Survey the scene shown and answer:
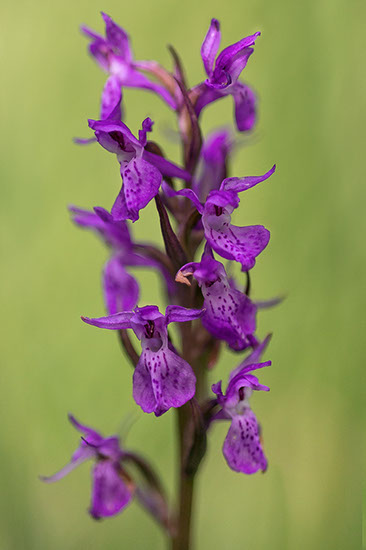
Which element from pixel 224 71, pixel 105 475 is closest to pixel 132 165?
pixel 224 71

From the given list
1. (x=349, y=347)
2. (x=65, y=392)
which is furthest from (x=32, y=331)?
(x=349, y=347)

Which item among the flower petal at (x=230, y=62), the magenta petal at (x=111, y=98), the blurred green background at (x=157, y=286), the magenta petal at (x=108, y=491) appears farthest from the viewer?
the blurred green background at (x=157, y=286)

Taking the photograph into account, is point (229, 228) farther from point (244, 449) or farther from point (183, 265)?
point (244, 449)

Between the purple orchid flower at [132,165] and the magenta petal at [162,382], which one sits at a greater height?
the purple orchid flower at [132,165]

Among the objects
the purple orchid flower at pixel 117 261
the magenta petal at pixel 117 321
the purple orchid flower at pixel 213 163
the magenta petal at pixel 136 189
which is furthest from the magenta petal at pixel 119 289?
the magenta petal at pixel 136 189

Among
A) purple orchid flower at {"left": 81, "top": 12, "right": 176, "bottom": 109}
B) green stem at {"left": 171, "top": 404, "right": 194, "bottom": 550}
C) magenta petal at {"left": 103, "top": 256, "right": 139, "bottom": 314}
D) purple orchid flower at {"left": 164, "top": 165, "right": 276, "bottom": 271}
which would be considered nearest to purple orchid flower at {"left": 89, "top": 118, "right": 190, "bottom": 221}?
purple orchid flower at {"left": 164, "top": 165, "right": 276, "bottom": 271}

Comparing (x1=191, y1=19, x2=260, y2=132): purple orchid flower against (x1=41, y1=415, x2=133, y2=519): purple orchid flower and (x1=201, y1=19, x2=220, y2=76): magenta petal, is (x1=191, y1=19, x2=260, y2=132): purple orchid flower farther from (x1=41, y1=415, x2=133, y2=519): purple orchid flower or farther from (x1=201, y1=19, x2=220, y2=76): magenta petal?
(x1=41, y1=415, x2=133, y2=519): purple orchid flower

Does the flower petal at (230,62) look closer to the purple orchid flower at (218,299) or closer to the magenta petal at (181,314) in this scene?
the purple orchid flower at (218,299)
